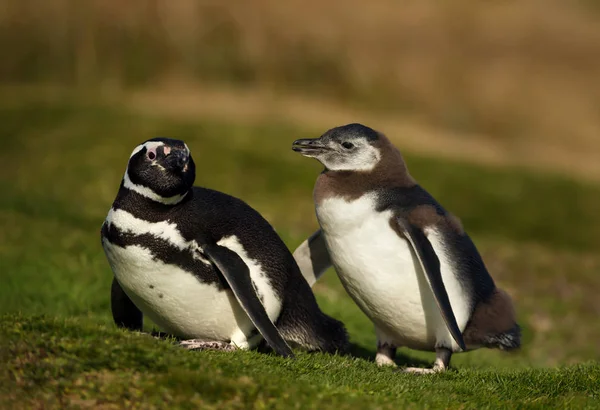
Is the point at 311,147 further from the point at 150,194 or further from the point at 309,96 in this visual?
the point at 309,96

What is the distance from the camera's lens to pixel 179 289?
6.08 metres

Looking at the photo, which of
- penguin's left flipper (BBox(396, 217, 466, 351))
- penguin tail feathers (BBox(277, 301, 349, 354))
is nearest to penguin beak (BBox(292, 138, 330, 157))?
penguin's left flipper (BBox(396, 217, 466, 351))

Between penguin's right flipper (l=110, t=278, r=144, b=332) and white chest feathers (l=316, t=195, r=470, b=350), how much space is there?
159cm

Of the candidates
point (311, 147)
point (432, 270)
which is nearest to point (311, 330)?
point (432, 270)

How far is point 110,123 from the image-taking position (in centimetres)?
2352

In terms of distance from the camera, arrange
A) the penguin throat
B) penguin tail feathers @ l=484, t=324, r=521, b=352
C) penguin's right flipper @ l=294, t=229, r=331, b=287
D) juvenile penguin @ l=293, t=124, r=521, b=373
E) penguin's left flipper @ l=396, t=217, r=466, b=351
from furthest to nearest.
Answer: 1. penguin's right flipper @ l=294, t=229, r=331, b=287
2. penguin tail feathers @ l=484, t=324, r=521, b=352
3. juvenile penguin @ l=293, t=124, r=521, b=373
4. penguin's left flipper @ l=396, t=217, r=466, b=351
5. the penguin throat

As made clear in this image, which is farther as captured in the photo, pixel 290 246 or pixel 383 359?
pixel 290 246

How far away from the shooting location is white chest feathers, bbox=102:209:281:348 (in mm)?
6043

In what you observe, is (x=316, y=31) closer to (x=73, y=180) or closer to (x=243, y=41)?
(x=243, y=41)

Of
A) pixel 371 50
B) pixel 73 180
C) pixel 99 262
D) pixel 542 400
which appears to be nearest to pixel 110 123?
pixel 73 180

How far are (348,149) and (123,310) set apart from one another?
2109 millimetres

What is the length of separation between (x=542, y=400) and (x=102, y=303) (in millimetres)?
5715

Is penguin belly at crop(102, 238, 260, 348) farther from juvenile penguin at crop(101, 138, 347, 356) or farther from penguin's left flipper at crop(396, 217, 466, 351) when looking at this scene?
penguin's left flipper at crop(396, 217, 466, 351)

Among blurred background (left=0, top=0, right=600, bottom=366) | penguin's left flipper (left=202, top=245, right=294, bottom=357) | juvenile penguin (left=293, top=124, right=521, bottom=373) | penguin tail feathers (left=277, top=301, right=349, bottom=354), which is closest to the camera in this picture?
penguin's left flipper (left=202, top=245, right=294, bottom=357)
